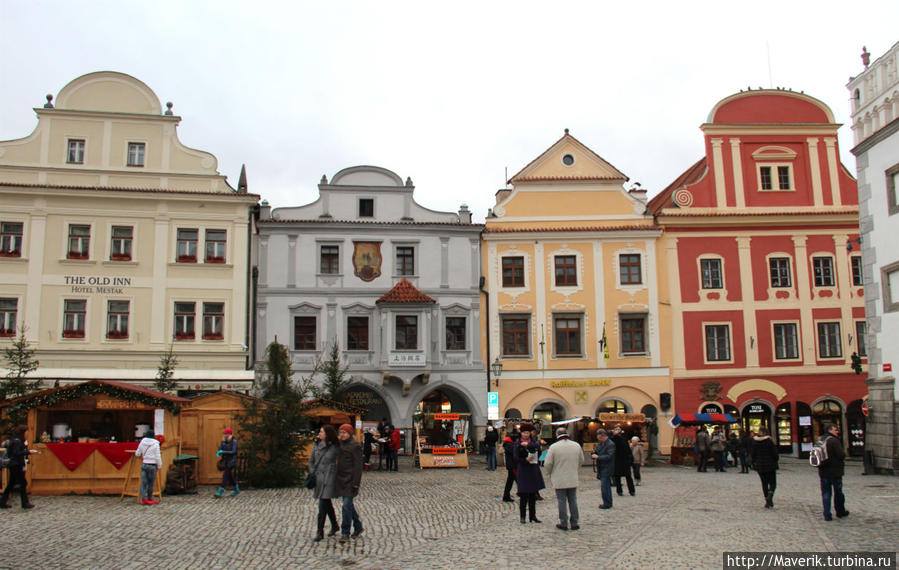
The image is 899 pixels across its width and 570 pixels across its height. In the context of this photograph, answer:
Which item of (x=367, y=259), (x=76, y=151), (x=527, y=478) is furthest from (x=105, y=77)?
(x=527, y=478)

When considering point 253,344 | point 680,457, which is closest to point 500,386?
point 680,457

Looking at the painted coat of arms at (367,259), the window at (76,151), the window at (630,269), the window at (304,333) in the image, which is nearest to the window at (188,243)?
the window at (76,151)

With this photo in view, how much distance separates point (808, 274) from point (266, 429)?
2607cm

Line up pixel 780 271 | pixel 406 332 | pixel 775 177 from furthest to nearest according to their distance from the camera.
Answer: pixel 775 177 → pixel 780 271 → pixel 406 332

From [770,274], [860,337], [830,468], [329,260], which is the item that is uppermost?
[329,260]

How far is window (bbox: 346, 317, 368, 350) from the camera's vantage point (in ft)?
114

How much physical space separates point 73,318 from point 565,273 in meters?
20.2

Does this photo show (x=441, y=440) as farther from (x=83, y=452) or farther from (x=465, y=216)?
(x=83, y=452)

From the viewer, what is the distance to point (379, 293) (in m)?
35.2

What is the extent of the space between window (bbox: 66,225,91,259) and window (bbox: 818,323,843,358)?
1213 inches

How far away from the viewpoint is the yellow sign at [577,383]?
35.6 m

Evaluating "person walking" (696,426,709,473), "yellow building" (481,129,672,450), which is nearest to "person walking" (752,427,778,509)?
"person walking" (696,426,709,473)

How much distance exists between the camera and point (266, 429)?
21062mm

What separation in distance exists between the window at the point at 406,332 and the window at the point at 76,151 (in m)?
14.1
